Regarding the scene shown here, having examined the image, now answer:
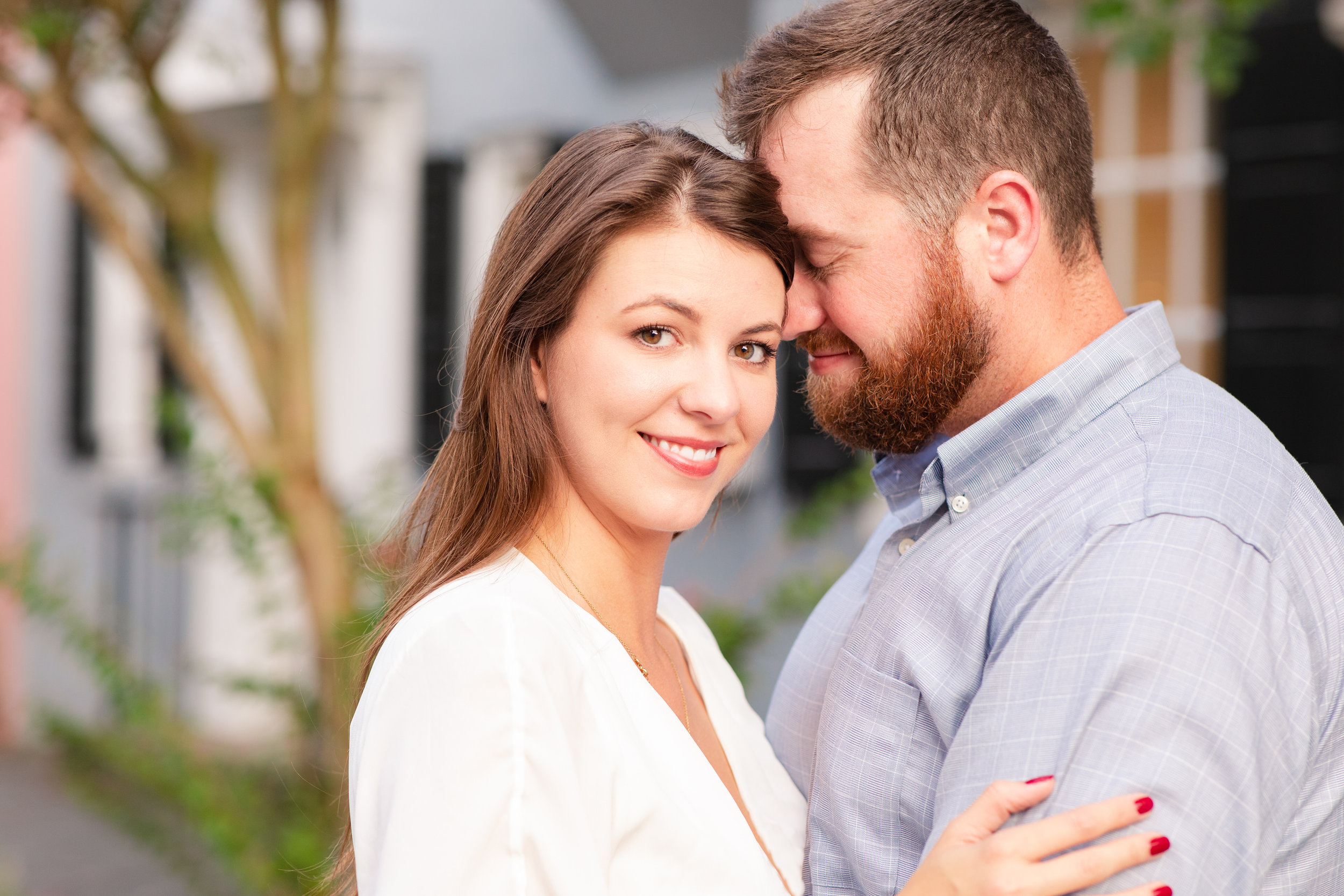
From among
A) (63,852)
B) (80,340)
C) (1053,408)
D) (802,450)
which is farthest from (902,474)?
(80,340)

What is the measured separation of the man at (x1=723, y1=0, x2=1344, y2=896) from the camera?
3.93 ft

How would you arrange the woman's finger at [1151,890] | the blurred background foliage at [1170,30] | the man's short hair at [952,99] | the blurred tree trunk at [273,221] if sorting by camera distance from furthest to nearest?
the blurred tree trunk at [273,221] → the blurred background foliage at [1170,30] → the man's short hair at [952,99] → the woman's finger at [1151,890]

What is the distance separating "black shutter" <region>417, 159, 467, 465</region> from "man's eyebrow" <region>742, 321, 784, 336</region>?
14.6ft

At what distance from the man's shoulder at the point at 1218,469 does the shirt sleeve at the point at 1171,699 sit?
32 mm

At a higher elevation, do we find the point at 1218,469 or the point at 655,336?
the point at 655,336

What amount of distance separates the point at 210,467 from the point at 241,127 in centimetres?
392

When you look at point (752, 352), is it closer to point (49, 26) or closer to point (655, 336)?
point (655, 336)

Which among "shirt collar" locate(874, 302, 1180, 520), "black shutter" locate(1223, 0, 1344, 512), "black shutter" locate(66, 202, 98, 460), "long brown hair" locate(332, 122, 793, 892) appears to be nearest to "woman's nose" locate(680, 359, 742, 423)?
"long brown hair" locate(332, 122, 793, 892)

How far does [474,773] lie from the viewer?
1.30m

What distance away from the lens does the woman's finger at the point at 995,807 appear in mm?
1228

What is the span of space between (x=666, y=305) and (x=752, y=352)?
186mm

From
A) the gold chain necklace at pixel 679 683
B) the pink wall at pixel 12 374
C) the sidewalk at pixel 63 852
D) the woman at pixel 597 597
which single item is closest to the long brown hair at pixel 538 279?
the woman at pixel 597 597

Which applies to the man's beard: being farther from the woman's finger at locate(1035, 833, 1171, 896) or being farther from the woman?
the woman's finger at locate(1035, 833, 1171, 896)

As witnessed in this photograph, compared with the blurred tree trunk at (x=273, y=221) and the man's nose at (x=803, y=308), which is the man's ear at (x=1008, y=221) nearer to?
the man's nose at (x=803, y=308)
